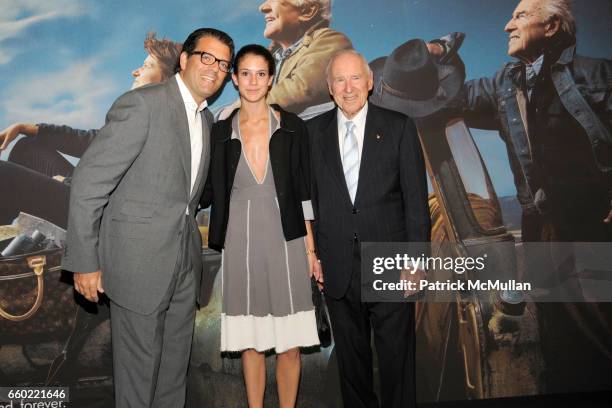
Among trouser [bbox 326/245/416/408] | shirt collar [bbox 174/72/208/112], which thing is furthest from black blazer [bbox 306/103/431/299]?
shirt collar [bbox 174/72/208/112]

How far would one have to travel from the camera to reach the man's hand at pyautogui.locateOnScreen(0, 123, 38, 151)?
2.65m

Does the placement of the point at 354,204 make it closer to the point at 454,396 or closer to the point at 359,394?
the point at 359,394

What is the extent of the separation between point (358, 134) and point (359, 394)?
1434 millimetres

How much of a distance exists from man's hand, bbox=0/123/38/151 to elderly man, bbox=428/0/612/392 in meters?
2.68

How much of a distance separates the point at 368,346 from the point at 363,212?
0.76 metres

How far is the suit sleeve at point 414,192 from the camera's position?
86.6 inches

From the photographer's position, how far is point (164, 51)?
2744 millimetres

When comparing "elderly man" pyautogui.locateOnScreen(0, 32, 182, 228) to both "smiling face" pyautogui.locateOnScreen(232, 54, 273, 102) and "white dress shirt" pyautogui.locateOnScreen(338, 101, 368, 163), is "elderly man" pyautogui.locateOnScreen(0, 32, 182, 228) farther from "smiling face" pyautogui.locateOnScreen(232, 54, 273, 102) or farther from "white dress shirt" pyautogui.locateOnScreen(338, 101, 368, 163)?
"white dress shirt" pyautogui.locateOnScreen(338, 101, 368, 163)

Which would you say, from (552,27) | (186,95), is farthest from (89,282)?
(552,27)

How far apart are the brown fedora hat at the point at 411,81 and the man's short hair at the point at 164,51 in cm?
129

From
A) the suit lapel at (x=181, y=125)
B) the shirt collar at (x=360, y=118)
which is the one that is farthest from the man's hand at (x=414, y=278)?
the suit lapel at (x=181, y=125)

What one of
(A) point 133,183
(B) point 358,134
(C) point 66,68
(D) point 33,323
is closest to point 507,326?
(B) point 358,134

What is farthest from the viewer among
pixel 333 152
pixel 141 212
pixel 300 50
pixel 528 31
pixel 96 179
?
pixel 528 31

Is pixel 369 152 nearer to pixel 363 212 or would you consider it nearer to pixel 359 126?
pixel 359 126
